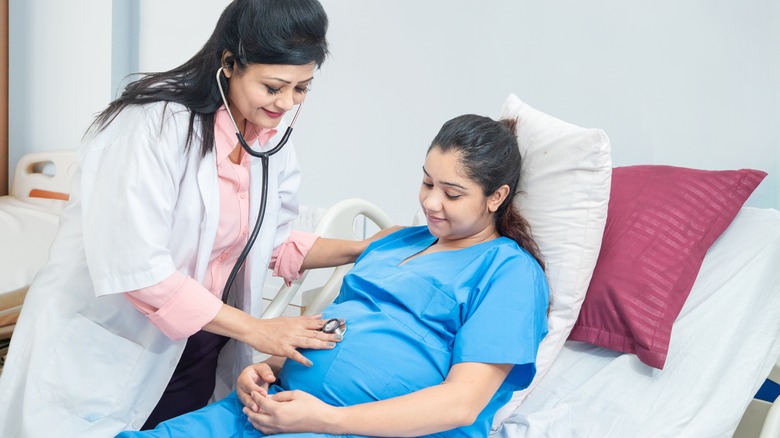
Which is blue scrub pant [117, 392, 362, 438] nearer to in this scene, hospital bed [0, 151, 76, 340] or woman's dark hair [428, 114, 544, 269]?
woman's dark hair [428, 114, 544, 269]

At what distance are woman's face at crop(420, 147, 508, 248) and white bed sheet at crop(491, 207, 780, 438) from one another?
0.35 metres

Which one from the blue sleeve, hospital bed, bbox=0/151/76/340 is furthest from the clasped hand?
hospital bed, bbox=0/151/76/340

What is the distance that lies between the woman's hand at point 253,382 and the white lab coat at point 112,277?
0.17m

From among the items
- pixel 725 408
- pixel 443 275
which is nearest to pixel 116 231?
pixel 443 275

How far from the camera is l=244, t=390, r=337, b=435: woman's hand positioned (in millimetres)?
A: 1201

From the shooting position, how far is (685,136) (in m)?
1.89

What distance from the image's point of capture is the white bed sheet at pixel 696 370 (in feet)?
4.44

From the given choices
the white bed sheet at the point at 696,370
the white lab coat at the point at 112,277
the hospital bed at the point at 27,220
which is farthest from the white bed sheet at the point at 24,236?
the white bed sheet at the point at 696,370

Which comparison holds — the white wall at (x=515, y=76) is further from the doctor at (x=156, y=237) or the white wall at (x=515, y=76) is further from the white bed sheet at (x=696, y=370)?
the doctor at (x=156, y=237)

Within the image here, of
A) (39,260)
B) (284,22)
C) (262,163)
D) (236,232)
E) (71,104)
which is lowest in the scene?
(39,260)

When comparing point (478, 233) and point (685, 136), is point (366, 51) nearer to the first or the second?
point (685, 136)

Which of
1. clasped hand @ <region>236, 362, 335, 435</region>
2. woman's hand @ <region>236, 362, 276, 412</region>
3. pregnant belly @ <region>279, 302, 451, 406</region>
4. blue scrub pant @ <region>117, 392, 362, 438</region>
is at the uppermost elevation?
pregnant belly @ <region>279, 302, 451, 406</region>

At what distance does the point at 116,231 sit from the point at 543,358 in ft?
2.67

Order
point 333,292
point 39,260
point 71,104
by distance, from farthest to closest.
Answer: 1. point 71,104
2. point 39,260
3. point 333,292
